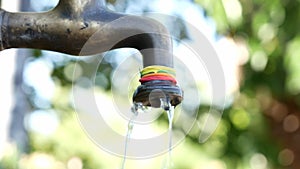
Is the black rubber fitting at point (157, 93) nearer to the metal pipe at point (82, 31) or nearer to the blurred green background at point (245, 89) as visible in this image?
the metal pipe at point (82, 31)

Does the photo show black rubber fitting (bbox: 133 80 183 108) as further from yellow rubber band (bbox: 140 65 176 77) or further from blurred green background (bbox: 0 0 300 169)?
blurred green background (bbox: 0 0 300 169)

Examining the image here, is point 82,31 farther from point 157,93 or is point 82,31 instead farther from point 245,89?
point 245,89

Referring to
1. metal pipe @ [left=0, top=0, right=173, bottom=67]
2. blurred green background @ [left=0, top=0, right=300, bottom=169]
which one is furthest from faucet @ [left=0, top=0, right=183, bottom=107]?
blurred green background @ [left=0, top=0, right=300, bottom=169]

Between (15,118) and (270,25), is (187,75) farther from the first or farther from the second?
(15,118)

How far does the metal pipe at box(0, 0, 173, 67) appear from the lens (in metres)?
0.64

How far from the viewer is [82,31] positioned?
0.65 metres

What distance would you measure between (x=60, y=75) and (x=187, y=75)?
638 mm

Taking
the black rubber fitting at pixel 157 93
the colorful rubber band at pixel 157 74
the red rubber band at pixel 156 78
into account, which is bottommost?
the black rubber fitting at pixel 157 93

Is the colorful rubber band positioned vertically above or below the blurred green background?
below

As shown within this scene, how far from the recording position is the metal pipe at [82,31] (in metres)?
0.64

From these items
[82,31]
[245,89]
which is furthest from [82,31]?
[245,89]

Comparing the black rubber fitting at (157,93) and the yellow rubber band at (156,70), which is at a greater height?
the yellow rubber band at (156,70)

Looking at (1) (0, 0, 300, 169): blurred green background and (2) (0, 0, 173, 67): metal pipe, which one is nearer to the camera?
(2) (0, 0, 173, 67): metal pipe

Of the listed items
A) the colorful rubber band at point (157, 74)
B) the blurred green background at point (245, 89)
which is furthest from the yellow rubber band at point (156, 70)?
the blurred green background at point (245, 89)
